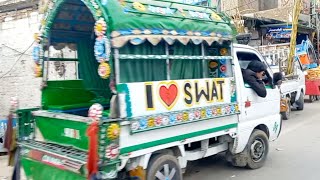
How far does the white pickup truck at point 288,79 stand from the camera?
11923 millimetres

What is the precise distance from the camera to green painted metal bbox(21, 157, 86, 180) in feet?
13.6

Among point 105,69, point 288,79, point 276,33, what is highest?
point 276,33

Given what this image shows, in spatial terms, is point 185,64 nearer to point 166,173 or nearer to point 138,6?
point 138,6

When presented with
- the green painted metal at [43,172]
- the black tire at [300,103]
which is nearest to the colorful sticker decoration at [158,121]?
the green painted metal at [43,172]

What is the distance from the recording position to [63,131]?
4.32 metres

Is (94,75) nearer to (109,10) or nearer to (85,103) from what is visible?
(85,103)

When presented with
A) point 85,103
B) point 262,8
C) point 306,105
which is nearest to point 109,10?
point 85,103

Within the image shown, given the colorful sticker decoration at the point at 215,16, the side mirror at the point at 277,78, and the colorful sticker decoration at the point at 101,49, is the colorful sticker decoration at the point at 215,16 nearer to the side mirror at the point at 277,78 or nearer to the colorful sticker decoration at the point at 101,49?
the side mirror at the point at 277,78

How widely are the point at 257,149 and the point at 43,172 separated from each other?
11.5ft

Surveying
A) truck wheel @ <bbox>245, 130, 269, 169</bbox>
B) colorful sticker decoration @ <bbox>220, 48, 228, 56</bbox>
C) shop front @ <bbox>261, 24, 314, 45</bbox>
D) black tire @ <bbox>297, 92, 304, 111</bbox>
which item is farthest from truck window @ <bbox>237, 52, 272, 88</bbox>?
shop front @ <bbox>261, 24, 314, 45</bbox>

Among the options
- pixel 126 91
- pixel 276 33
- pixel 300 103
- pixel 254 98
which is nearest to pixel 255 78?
pixel 254 98

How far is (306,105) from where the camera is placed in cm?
1511

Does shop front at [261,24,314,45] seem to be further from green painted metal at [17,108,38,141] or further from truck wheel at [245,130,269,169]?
green painted metal at [17,108,38,141]

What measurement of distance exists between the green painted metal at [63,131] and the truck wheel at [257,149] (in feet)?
9.94
